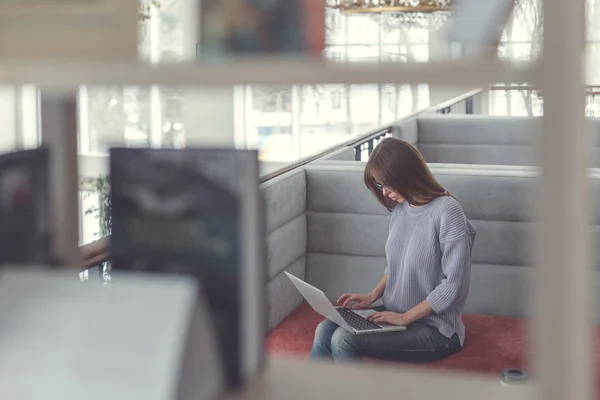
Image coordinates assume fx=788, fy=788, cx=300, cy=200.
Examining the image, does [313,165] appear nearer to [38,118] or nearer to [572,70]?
[38,118]

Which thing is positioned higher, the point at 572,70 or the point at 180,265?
the point at 572,70

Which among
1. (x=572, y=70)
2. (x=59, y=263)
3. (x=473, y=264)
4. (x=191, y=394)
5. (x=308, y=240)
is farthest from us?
(x=308, y=240)

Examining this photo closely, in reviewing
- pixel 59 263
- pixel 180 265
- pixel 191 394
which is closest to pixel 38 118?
pixel 59 263

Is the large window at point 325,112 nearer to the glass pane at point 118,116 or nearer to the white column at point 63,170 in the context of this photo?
the glass pane at point 118,116

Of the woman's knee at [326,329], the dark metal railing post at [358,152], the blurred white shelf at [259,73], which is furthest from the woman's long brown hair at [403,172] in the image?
the blurred white shelf at [259,73]

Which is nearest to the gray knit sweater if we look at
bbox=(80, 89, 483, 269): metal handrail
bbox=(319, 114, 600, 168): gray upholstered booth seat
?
bbox=(80, 89, 483, 269): metal handrail

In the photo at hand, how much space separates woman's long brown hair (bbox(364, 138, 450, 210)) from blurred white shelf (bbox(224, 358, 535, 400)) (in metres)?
1.58

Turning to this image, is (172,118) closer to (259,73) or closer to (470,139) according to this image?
(470,139)

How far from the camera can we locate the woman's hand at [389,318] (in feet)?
8.04

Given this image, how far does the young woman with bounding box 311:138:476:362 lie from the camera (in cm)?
237

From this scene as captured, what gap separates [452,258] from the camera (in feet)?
7.70

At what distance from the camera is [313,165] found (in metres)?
3.24

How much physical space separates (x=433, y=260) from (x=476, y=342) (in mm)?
391

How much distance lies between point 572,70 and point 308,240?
2.59 m
